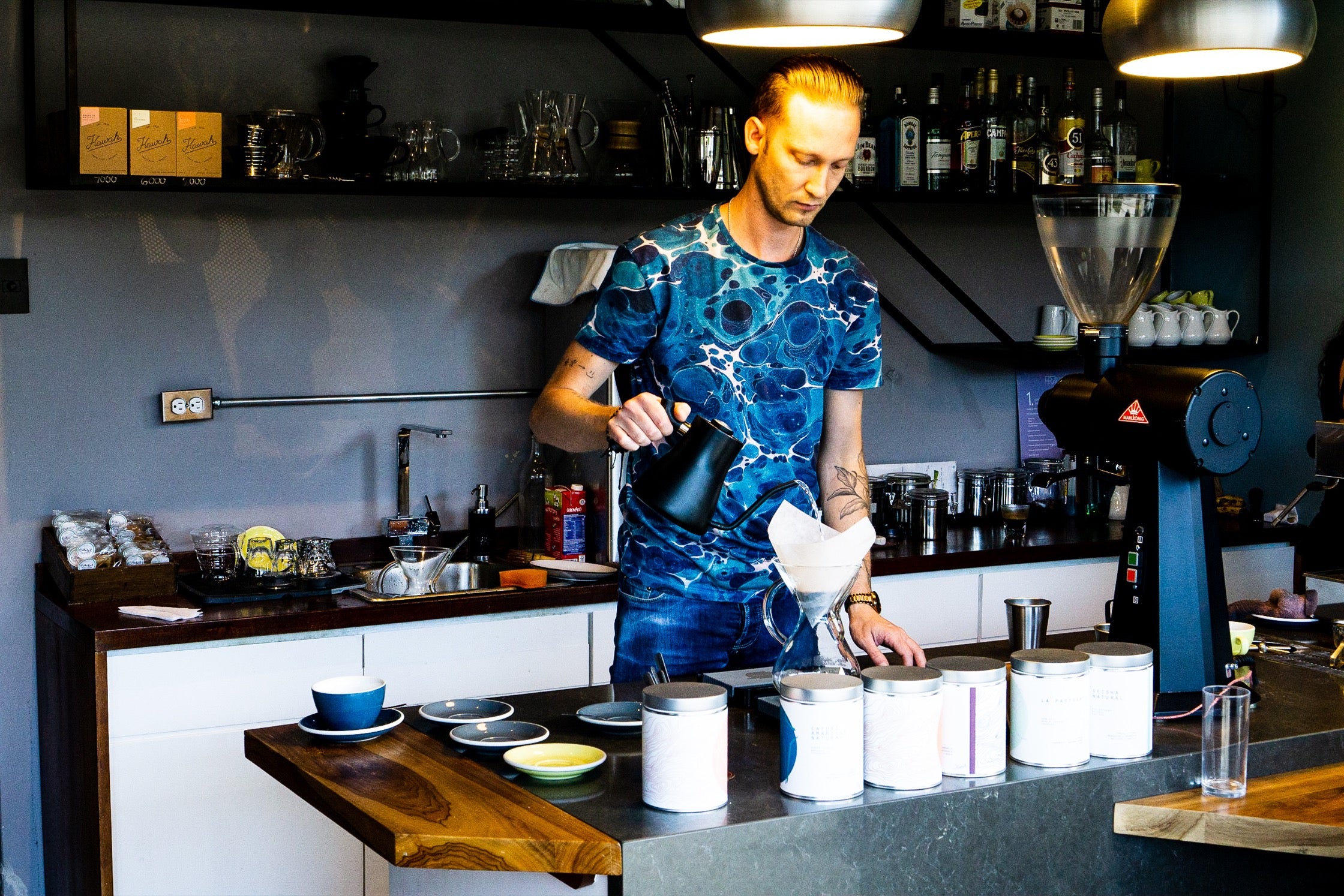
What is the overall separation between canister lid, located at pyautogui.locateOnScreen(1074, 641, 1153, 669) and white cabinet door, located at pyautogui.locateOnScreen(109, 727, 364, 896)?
5.74ft

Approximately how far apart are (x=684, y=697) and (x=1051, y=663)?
435 millimetres

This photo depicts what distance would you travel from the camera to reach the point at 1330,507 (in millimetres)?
3699

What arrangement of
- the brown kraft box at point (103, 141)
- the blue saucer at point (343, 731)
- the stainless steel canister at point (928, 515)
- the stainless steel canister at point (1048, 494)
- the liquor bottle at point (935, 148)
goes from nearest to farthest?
the blue saucer at point (343, 731)
the brown kraft box at point (103, 141)
the stainless steel canister at point (928, 515)
the liquor bottle at point (935, 148)
the stainless steel canister at point (1048, 494)

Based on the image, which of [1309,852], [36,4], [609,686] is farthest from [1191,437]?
[36,4]

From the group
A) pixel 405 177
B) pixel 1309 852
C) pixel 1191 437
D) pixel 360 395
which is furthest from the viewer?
pixel 360 395

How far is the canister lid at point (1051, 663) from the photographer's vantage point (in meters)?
1.54

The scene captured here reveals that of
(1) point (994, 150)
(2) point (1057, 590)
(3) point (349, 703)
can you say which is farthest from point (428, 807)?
(1) point (994, 150)

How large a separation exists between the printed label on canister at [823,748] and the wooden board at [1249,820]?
364mm

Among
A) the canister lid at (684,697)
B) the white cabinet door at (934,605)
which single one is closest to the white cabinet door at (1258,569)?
the white cabinet door at (934,605)

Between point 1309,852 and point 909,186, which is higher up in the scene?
point 909,186

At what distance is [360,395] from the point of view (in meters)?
3.46

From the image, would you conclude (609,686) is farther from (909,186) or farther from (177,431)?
(909,186)

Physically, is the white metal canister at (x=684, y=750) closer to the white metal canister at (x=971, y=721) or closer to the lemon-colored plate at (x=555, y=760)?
the lemon-colored plate at (x=555, y=760)

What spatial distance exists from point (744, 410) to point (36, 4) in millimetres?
1989
